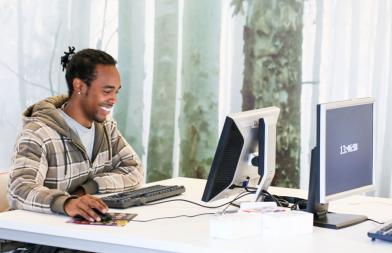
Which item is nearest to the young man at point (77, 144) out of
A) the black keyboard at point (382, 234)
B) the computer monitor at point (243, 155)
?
the computer monitor at point (243, 155)

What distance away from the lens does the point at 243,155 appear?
267 cm

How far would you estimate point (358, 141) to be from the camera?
8.72 feet

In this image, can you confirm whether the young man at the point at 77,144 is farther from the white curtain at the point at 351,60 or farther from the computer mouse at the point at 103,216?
the white curtain at the point at 351,60

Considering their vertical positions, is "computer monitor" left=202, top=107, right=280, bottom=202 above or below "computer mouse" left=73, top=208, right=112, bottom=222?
above

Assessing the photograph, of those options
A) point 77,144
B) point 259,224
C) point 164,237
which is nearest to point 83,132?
point 77,144

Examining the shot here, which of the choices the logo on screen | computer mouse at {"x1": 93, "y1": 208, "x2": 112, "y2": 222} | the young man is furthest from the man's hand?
the logo on screen

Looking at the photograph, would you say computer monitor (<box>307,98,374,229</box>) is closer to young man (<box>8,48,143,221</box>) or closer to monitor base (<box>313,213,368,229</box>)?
monitor base (<box>313,213,368,229</box>)

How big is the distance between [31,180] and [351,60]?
1.85m

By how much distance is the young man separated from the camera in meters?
2.89

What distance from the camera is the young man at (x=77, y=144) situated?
2895 mm

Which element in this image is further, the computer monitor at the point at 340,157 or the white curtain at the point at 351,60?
the white curtain at the point at 351,60

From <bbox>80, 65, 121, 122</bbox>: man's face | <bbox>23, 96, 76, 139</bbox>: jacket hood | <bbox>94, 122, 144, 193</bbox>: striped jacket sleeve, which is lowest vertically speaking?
<bbox>94, 122, 144, 193</bbox>: striped jacket sleeve

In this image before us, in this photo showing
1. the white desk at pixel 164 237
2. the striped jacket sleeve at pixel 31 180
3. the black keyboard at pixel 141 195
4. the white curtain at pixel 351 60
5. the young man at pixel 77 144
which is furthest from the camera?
the white curtain at pixel 351 60

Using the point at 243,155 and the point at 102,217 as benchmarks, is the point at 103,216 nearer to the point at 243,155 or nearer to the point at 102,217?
the point at 102,217
